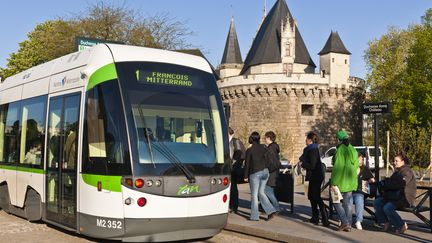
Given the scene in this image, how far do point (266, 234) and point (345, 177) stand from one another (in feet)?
5.23

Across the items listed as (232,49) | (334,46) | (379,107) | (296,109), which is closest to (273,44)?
(334,46)

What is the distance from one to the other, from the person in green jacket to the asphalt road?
1371mm

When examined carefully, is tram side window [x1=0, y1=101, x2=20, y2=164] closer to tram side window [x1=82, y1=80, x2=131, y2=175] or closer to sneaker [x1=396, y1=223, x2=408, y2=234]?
tram side window [x1=82, y1=80, x2=131, y2=175]

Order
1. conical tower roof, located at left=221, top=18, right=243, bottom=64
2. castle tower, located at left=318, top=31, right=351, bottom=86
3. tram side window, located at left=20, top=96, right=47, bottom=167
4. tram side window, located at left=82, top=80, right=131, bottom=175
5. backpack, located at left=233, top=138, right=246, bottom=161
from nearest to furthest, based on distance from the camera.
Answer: tram side window, located at left=82, top=80, right=131, bottom=175, tram side window, located at left=20, top=96, right=47, bottom=167, backpack, located at left=233, top=138, right=246, bottom=161, castle tower, located at left=318, top=31, right=351, bottom=86, conical tower roof, located at left=221, top=18, right=243, bottom=64

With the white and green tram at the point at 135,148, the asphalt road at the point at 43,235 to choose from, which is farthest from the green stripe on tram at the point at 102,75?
the asphalt road at the point at 43,235

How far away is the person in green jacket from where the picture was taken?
8852 millimetres

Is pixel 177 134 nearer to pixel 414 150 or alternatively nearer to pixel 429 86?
pixel 414 150

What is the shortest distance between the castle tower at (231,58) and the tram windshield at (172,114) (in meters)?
55.0

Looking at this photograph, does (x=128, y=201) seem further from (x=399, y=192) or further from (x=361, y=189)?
(x=399, y=192)

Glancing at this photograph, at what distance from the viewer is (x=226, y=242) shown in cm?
838

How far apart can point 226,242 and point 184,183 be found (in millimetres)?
1506

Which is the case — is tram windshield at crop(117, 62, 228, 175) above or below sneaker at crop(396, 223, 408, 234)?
above

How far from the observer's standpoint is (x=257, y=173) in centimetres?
1012

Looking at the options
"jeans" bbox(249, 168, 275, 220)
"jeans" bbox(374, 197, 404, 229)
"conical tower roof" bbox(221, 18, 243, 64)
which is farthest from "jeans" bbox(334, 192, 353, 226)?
"conical tower roof" bbox(221, 18, 243, 64)
